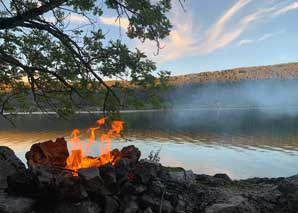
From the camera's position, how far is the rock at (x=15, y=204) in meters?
6.32

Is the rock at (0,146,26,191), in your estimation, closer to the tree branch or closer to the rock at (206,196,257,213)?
the tree branch

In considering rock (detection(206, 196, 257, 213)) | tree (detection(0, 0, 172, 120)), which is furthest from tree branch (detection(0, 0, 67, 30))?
rock (detection(206, 196, 257, 213))

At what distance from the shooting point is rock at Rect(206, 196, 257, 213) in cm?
800

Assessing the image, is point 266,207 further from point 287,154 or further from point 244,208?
point 287,154

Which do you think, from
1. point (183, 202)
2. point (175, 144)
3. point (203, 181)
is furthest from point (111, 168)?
point (175, 144)

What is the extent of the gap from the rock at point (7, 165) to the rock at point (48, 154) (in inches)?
15.4

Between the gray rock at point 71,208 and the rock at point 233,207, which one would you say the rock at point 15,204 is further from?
the rock at point 233,207

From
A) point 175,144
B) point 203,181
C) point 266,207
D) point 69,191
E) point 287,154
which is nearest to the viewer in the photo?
point 69,191

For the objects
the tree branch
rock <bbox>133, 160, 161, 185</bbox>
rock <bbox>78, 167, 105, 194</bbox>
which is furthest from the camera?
rock <bbox>133, 160, 161, 185</bbox>

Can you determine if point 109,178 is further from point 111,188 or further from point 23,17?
point 23,17

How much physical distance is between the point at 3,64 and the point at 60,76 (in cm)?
165

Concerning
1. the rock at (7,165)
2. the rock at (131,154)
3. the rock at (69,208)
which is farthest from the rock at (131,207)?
the rock at (7,165)

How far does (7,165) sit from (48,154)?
1116 mm

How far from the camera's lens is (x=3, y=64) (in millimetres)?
9945
